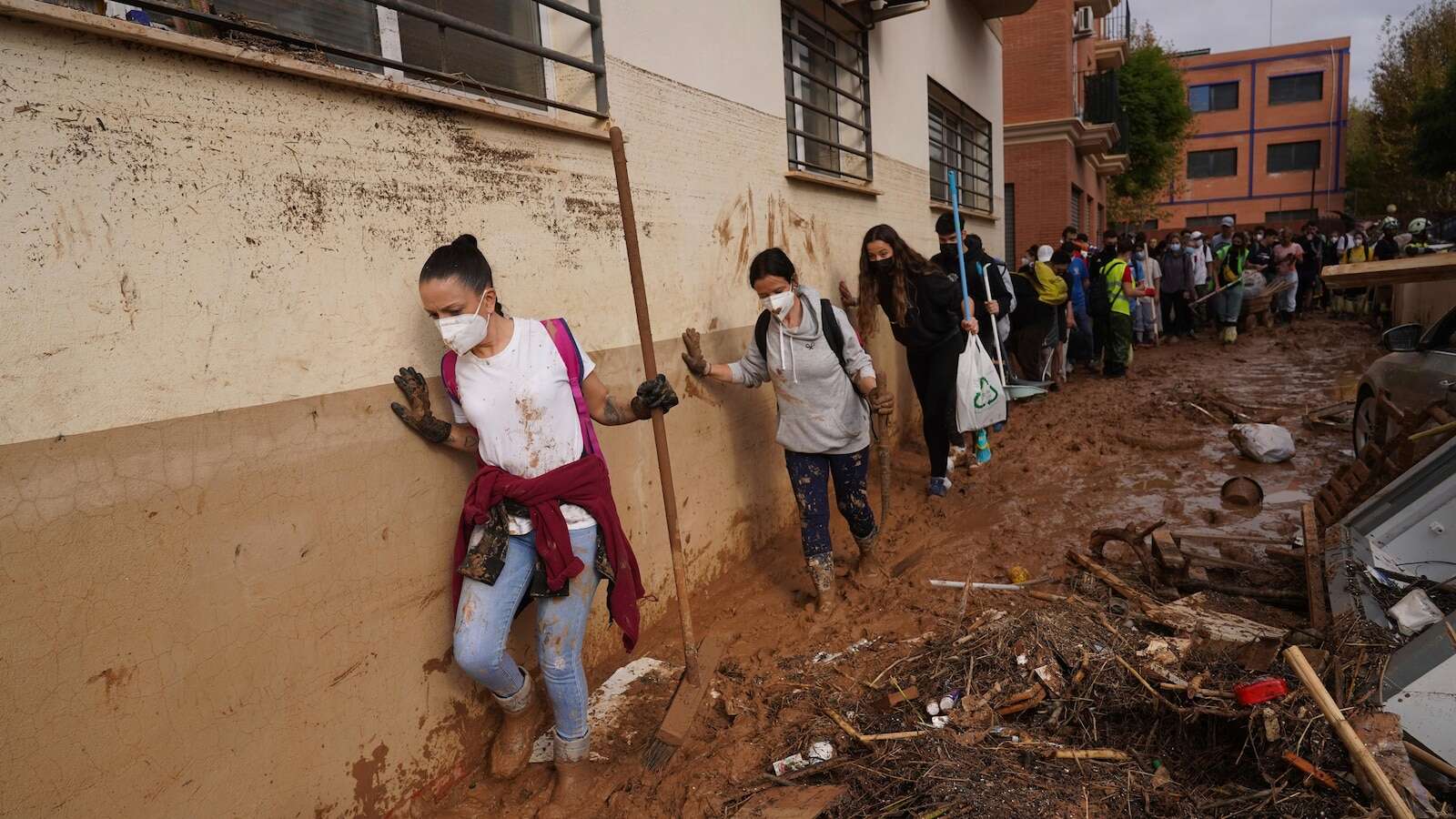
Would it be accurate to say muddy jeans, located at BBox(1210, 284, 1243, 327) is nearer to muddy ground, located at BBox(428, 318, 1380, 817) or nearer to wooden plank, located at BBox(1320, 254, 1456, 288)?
muddy ground, located at BBox(428, 318, 1380, 817)

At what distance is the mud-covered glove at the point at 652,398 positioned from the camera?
302 cm

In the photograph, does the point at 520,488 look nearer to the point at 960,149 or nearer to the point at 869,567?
the point at 869,567

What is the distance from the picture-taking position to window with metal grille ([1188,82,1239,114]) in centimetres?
3850

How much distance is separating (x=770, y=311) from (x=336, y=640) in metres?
2.39

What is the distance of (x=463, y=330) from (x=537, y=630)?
1045 mm

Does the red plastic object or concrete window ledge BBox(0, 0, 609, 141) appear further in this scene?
the red plastic object

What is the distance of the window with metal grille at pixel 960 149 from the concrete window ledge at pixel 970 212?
0.13 m

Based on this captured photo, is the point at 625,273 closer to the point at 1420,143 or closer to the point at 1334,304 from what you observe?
the point at 1334,304

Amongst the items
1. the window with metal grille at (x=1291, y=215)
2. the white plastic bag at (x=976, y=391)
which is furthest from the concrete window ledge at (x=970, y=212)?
the window with metal grille at (x=1291, y=215)

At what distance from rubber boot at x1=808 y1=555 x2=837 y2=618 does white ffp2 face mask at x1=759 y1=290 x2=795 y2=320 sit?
50.1 inches

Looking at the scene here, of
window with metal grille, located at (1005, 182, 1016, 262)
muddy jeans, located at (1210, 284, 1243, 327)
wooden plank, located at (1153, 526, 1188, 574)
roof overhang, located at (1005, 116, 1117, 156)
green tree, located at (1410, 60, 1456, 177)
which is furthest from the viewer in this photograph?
green tree, located at (1410, 60, 1456, 177)

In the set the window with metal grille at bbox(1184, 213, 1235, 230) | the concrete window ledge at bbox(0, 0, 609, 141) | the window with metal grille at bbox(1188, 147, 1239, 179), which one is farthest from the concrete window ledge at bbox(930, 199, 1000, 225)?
the window with metal grille at bbox(1188, 147, 1239, 179)

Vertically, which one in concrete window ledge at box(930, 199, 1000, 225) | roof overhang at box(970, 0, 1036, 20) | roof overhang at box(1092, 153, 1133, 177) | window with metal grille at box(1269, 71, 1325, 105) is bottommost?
concrete window ledge at box(930, 199, 1000, 225)

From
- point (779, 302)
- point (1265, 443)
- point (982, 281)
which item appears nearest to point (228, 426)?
point (779, 302)
